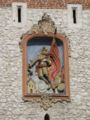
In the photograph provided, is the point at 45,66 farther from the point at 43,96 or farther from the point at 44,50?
the point at 43,96

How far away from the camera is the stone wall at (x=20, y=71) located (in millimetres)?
19047

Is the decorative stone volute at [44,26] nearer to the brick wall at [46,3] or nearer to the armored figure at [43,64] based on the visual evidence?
the brick wall at [46,3]

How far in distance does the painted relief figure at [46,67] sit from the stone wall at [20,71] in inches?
13.5

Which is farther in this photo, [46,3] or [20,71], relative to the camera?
[46,3]

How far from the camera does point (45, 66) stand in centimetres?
1961

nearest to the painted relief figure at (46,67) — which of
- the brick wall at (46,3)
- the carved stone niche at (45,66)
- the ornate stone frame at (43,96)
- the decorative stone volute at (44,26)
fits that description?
the carved stone niche at (45,66)

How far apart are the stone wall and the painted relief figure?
342 mm

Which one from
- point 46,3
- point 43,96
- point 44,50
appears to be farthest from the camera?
point 46,3

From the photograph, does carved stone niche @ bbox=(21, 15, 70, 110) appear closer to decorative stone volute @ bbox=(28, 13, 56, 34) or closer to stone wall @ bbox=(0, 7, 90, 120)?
decorative stone volute @ bbox=(28, 13, 56, 34)

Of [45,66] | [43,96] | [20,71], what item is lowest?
[43,96]

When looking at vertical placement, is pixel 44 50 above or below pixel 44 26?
below

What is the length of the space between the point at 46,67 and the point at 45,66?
0.04m

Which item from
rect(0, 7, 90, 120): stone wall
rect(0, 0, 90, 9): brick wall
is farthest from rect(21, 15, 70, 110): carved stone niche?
rect(0, 0, 90, 9): brick wall

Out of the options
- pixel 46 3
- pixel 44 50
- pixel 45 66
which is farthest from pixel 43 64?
pixel 46 3
